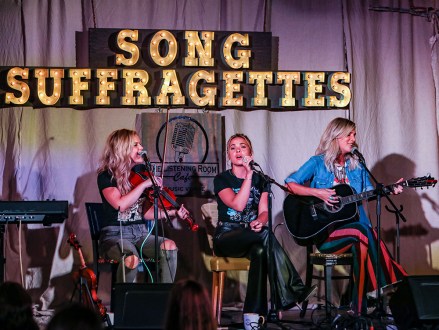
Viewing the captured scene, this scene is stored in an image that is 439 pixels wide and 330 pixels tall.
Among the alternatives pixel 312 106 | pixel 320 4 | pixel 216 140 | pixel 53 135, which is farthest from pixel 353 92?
pixel 53 135

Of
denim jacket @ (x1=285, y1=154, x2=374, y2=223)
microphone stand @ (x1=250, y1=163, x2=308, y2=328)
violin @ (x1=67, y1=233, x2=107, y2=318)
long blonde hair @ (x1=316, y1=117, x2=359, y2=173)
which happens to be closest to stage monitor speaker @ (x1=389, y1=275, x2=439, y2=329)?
microphone stand @ (x1=250, y1=163, x2=308, y2=328)

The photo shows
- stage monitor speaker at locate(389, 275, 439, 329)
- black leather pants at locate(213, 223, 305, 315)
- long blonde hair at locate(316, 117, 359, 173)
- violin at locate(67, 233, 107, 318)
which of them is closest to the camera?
stage monitor speaker at locate(389, 275, 439, 329)

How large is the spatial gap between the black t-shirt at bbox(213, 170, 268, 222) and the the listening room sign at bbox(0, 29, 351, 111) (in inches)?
44.2

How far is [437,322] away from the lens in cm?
454

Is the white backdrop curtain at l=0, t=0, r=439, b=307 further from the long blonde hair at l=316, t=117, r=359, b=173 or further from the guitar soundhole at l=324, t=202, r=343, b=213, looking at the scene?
the guitar soundhole at l=324, t=202, r=343, b=213

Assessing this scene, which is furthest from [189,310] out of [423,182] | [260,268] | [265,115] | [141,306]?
[265,115]

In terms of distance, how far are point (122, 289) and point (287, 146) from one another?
311cm

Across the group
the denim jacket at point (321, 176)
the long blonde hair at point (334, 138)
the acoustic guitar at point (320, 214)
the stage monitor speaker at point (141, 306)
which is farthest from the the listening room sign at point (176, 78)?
the stage monitor speaker at point (141, 306)

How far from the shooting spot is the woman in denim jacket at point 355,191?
18.3 feet

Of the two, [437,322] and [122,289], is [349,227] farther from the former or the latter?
[122,289]

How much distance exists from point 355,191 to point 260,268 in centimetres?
103

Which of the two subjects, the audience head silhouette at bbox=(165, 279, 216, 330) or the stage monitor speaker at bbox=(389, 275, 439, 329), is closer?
the audience head silhouette at bbox=(165, 279, 216, 330)

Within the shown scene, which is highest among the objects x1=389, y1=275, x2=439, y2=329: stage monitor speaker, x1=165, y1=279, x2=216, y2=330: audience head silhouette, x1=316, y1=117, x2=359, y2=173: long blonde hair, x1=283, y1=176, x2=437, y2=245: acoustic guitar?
x1=316, y1=117, x2=359, y2=173: long blonde hair

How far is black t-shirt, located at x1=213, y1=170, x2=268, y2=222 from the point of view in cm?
575
